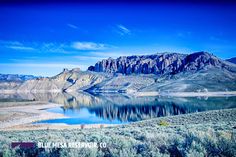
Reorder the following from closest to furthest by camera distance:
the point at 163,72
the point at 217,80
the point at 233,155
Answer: the point at 233,155 → the point at 217,80 → the point at 163,72

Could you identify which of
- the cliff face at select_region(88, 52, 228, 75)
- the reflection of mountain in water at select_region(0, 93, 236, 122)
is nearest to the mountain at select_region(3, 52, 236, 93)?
the cliff face at select_region(88, 52, 228, 75)

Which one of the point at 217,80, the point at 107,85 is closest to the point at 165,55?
the point at 107,85

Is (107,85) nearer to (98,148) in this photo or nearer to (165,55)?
(165,55)

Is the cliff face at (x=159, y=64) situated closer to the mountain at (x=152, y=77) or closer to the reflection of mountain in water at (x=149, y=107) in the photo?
the mountain at (x=152, y=77)

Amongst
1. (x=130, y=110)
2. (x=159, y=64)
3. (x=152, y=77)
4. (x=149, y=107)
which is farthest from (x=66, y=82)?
(x=130, y=110)

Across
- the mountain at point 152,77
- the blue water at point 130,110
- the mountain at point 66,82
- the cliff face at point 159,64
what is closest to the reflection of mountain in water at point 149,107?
the blue water at point 130,110

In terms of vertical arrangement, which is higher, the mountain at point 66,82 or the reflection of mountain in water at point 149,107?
the mountain at point 66,82

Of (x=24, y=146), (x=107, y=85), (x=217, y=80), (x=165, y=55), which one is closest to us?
(x=24, y=146)

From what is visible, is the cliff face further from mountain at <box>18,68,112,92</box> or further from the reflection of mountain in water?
the reflection of mountain in water
